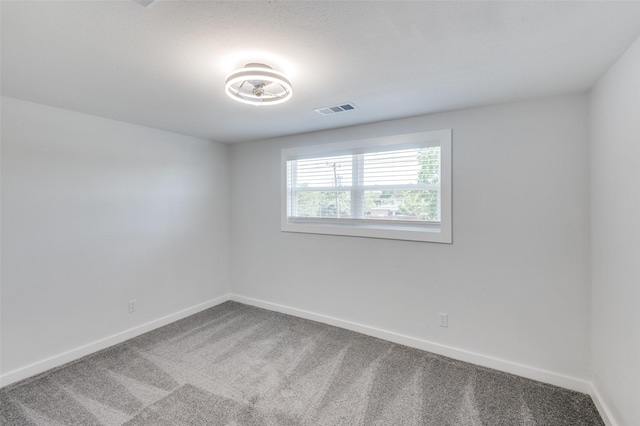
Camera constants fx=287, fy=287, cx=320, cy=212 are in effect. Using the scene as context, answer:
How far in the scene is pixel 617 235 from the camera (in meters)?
1.74

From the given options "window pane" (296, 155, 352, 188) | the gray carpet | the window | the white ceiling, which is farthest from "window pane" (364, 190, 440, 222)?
the gray carpet

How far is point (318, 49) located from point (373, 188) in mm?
1812

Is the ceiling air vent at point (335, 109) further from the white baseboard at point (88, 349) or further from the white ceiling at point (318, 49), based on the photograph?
the white baseboard at point (88, 349)

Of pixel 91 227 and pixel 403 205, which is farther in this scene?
pixel 403 205

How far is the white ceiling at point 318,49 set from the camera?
4.17 feet

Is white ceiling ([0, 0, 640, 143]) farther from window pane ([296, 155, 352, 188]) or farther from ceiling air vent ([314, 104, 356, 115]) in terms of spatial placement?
window pane ([296, 155, 352, 188])

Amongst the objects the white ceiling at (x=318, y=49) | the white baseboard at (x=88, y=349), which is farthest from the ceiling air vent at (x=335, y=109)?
the white baseboard at (x=88, y=349)

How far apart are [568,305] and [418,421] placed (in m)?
1.48

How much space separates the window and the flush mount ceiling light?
4.54 feet

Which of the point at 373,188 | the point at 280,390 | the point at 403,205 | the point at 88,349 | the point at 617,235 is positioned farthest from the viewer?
the point at 373,188

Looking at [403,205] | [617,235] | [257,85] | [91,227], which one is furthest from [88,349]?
[617,235]

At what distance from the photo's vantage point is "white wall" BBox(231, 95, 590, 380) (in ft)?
7.30

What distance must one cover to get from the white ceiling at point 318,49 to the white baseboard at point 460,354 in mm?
2207

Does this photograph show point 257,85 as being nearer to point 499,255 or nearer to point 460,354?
point 499,255
